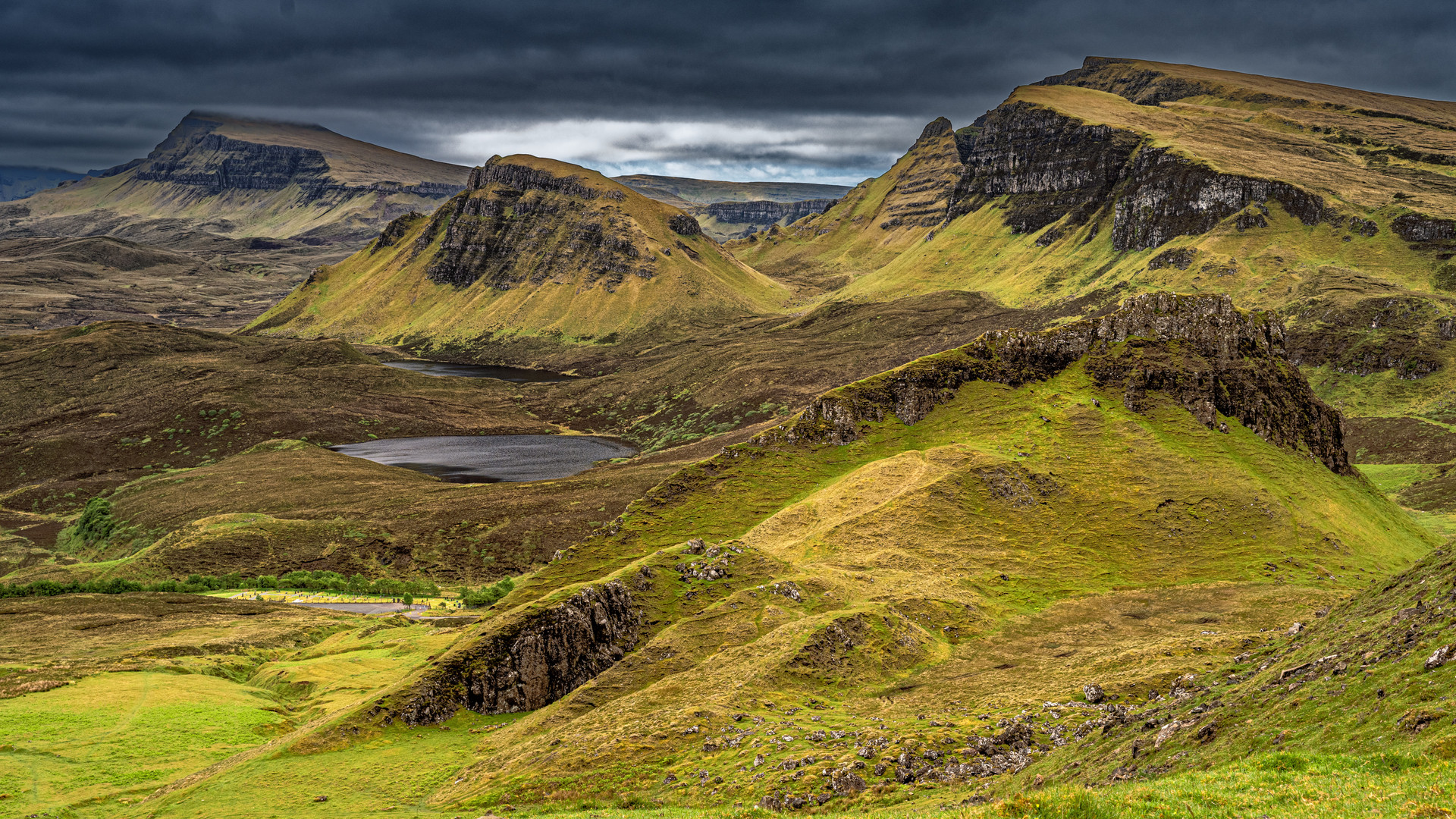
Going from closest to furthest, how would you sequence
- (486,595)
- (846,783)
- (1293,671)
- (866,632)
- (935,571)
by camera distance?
(1293,671) < (846,783) < (866,632) < (935,571) < (486,595)

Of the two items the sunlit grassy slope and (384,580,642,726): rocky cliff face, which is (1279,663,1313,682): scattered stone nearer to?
the sunlit grassy slope

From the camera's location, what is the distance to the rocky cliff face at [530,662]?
2456 inches

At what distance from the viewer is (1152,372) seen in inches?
4021

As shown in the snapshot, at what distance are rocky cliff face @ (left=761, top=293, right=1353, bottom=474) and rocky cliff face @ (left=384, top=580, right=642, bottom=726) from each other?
40892 millimetres

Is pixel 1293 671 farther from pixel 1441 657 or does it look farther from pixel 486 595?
pixel 486 595

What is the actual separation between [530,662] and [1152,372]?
8170 centimetres

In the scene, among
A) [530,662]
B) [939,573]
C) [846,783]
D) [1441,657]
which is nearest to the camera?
[1441,657]

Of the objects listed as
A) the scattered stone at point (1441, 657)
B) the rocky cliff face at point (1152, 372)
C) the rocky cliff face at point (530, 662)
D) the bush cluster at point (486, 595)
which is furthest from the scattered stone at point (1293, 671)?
the bush cluster at point (486, 595)

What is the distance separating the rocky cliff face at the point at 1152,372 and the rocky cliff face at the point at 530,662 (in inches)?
1610

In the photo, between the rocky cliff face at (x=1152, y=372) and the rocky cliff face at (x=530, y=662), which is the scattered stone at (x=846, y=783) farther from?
the rocky cliff face at (x=1152, y=372)

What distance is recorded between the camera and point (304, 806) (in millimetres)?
48469

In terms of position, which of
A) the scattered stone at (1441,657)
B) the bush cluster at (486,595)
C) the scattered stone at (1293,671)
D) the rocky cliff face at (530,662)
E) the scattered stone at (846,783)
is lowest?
the bush cluster at (486,595)

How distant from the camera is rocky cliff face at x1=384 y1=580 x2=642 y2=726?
6238 centimetres

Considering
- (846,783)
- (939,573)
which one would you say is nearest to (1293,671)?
(846,783)
